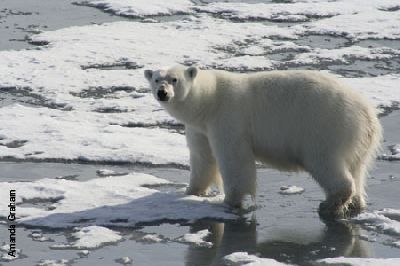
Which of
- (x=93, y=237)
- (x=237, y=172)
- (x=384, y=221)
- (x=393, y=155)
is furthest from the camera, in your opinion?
(x=393, y=155)

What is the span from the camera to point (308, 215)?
769 cm

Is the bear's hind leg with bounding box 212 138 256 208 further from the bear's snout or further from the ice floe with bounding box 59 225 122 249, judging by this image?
the ice floe with bounding box 59 225 122 249

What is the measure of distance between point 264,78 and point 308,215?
124cm

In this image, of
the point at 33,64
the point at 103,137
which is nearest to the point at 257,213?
the point at 103,137

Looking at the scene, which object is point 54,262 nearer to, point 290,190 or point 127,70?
point 290,190

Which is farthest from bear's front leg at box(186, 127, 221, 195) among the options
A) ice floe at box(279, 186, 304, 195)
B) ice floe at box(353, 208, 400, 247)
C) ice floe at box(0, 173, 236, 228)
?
ice floe at box(353, 208, 400, 247)

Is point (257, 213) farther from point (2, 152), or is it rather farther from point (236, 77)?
point (2, 152)

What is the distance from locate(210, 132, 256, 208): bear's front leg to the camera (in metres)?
7.87

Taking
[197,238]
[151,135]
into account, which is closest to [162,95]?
[197,238]

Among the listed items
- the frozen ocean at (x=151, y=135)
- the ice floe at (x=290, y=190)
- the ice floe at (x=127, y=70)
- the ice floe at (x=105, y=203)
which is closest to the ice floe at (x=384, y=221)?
the frozen ocean at (x=151, y=135)

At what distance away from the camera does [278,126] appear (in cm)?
786

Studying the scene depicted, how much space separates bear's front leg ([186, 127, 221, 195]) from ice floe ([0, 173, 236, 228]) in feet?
0.38

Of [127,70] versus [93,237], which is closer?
[93,237]

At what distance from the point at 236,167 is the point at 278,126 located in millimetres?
483
